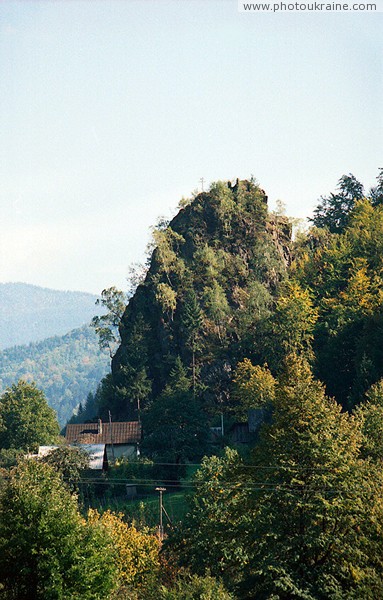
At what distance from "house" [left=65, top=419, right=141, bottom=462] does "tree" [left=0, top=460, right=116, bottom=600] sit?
54200 millimetres

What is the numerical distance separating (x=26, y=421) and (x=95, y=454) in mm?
12475

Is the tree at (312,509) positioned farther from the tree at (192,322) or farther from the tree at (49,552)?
the tree at (192,322)

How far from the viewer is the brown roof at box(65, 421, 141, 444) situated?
104 meters

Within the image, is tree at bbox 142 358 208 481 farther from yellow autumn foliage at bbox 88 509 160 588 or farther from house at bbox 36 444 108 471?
yellow autumn foliage at bbox 88 509 160 588

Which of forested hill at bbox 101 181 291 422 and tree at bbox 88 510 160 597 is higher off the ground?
forested hill at bbox 101 181 291 422

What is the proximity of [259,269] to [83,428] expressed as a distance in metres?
26.5

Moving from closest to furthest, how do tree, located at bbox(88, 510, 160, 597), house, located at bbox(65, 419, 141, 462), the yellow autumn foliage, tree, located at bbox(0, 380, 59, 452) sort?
tree, located at bbox(88, 510, 160, 597) → the yellow autumn foliage → tree, located at bbox(0, 380, 59, 452) → house, located at bbox(65, 419, 141, 462)

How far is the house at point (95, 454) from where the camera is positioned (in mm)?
91562

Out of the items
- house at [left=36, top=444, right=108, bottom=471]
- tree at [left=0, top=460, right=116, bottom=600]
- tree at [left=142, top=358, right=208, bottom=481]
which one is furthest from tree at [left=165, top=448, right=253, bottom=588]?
house at [left=36, top=444, right=108, bottom=471]

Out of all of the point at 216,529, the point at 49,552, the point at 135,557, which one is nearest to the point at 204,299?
the point at 135,557

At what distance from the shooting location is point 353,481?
41.8 m

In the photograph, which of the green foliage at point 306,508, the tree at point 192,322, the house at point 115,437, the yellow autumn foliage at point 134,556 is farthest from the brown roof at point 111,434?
the green foliage at point 306,508

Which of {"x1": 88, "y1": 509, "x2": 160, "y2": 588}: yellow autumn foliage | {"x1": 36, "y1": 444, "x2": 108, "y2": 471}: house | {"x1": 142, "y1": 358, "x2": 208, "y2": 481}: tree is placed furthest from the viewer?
{"x1": 36, "y1": 444, "x2": 108, "y2": 471}: house

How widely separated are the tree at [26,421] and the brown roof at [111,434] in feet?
11.5
